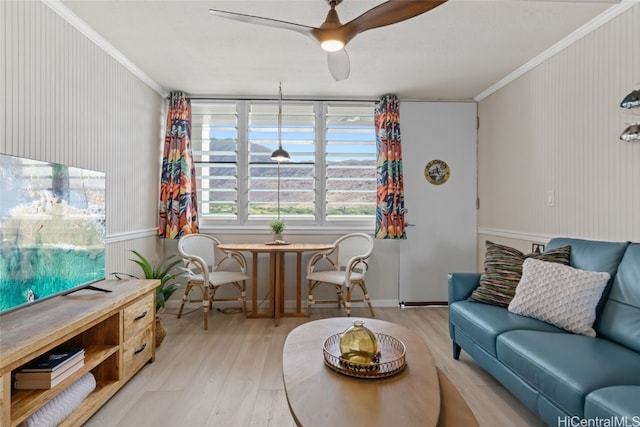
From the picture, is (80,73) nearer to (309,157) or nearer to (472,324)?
(309,157)

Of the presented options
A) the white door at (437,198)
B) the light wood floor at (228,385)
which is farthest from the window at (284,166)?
the light wood floor at (228,385)

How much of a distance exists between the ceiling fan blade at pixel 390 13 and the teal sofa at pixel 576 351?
5.77ft

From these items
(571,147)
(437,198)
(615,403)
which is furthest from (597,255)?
(437,198)

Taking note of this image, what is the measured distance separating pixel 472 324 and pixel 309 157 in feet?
8.85

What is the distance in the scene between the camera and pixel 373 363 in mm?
1468

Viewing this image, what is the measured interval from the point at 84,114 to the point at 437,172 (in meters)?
3.71

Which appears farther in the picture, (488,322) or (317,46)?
(317,46)

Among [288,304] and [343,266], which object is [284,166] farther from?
[288,304]

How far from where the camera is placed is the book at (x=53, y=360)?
5.41 ft

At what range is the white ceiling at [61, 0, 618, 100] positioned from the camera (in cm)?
239

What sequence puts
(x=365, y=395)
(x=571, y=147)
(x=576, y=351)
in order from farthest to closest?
(x=571, y=147) < (x=576, y=351) < (x=365, y=395)

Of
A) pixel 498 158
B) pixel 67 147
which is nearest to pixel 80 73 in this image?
pixel 67 147

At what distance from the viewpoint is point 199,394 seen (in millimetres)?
2213

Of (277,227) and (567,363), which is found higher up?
(277,227)
